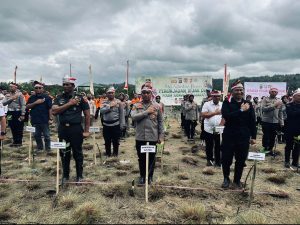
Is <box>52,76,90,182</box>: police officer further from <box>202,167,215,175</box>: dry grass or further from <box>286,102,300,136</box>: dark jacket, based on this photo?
<box>286,102,300,136</box>: dark jacket

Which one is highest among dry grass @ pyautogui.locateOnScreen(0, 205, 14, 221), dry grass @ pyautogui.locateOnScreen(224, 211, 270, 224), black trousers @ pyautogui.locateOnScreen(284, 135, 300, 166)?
black trousers @ pyautogui.locateOnScreen(284, 135, 300, 166)

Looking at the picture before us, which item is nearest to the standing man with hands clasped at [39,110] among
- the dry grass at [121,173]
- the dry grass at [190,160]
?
the dry grass at [121,173]

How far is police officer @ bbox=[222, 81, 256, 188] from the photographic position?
6.36 metres

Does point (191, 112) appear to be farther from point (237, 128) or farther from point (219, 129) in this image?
point (237, 128)

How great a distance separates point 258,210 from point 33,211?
3.65 meters

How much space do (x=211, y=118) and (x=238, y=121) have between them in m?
2.06

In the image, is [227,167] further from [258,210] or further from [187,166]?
[187,166]

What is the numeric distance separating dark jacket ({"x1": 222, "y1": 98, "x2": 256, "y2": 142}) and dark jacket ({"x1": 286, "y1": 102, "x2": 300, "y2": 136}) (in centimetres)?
235

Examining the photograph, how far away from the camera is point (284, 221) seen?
16.5ft

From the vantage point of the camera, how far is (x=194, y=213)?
5047 mm

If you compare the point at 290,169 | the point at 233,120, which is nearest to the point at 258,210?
the point at 233,120

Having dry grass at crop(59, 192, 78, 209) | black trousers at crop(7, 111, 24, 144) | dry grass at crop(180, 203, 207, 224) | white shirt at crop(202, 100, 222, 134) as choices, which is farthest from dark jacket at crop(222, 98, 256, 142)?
black trousers at crop(7, 111, 24, 144)

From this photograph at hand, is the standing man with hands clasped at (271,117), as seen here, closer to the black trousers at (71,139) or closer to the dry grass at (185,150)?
the dry grass at (185,150)

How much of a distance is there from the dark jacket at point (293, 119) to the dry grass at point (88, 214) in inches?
216
